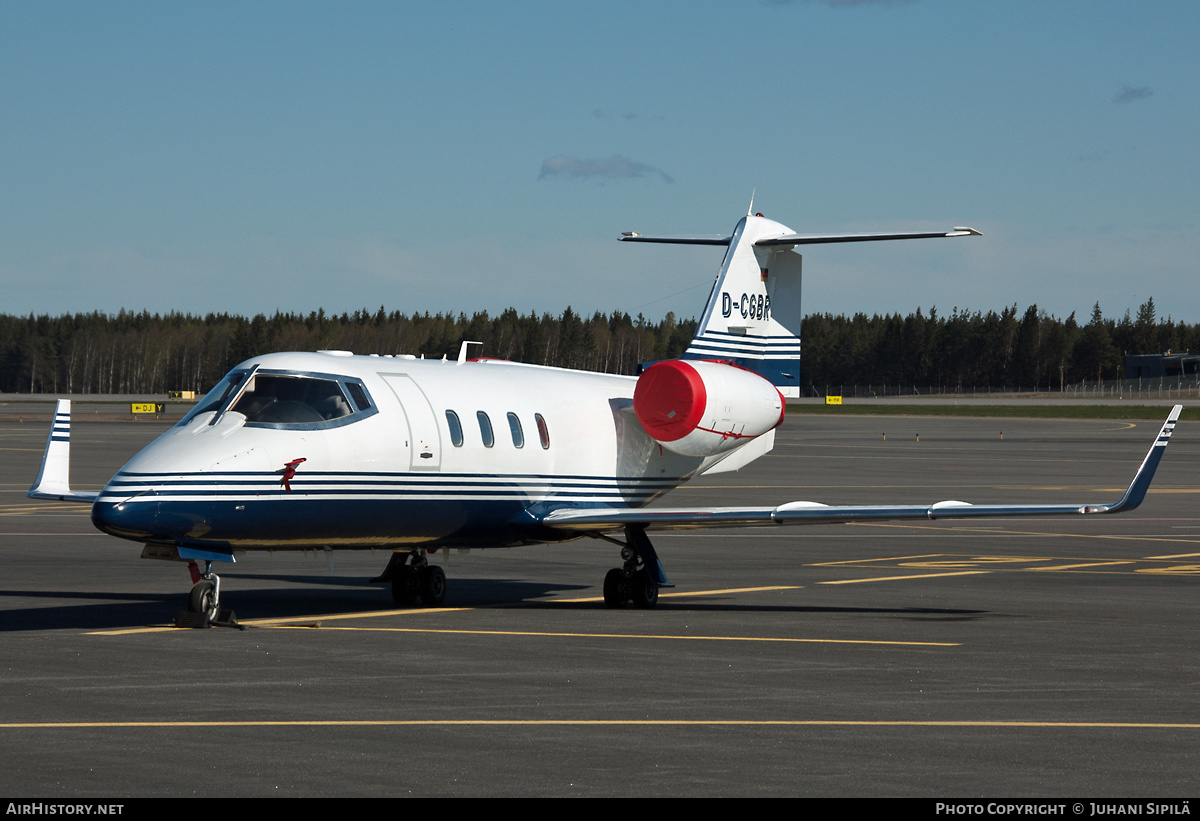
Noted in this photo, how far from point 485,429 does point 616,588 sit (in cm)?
275

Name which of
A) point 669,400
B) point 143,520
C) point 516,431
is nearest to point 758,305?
point 669,400

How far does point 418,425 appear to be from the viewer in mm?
18984

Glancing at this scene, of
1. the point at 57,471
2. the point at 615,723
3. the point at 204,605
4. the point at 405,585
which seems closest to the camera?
the point at 615,723

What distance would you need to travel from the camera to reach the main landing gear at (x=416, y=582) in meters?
20.9

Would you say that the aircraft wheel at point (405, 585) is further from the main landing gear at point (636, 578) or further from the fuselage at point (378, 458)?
the main landing gear at point (636, 578)

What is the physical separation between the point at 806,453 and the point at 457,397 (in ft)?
165

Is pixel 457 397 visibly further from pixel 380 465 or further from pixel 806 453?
pixel 806 453

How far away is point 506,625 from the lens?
1850 cm

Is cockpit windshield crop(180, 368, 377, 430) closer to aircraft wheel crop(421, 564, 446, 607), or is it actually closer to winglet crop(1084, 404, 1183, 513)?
aircraft wheel crop(421, 564, 446, 607)

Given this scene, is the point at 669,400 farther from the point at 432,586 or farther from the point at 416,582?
the point at 416,582

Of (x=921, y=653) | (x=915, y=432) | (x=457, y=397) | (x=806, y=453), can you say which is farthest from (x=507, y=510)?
(x=915, y=432)

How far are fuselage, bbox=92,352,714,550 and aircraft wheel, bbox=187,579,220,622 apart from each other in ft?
2.17

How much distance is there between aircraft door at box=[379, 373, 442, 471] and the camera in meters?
18.9

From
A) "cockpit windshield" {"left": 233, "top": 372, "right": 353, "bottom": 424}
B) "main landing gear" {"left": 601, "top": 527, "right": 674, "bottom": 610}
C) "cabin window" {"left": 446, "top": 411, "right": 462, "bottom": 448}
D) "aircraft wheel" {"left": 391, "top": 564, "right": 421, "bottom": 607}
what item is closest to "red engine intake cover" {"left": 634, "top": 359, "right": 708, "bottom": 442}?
"main landing gear" {"left": 601, "top": 527, "right": 674, "bottom": 610}
